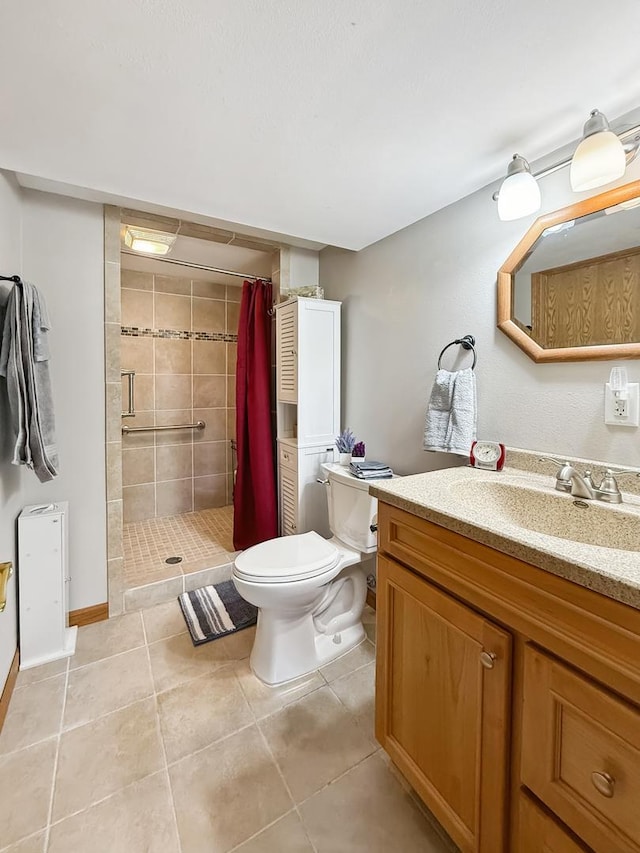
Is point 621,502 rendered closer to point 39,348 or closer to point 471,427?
point 471,427

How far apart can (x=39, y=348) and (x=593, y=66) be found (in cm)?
196

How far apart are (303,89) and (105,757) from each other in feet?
6.84

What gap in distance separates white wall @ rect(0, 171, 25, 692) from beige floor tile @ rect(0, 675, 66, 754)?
0.12 metres

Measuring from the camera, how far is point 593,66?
918mm

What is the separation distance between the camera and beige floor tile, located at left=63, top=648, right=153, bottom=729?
1.38 metres

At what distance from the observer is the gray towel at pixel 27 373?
4.56ft

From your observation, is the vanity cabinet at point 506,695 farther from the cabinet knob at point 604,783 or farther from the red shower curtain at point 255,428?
the red shower curtain at point 255,428

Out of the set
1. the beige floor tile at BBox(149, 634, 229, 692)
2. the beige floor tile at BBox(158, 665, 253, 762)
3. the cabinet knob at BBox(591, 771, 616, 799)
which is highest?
the cabinet knob at BBox(591, 771, 616, 799)

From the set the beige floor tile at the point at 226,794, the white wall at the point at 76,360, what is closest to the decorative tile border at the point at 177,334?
the white wall at the point at 76,360

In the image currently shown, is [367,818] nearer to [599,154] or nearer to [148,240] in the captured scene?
[599,154]

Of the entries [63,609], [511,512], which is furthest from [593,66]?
[63,609]

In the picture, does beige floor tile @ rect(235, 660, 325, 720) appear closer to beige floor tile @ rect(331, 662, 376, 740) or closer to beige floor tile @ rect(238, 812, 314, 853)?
beige floor tile @ rect(331, 662, 376, 740)

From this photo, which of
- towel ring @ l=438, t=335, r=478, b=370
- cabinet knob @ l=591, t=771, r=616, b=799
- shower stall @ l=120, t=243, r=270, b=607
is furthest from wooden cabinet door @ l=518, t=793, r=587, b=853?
shower stall @ l=120, t=243, r=270, b=607

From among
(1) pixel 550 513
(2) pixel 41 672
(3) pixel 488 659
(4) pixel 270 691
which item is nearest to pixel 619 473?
(1) pixel 550 513
